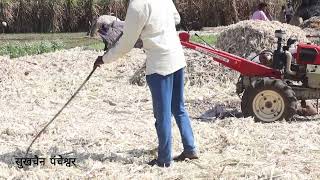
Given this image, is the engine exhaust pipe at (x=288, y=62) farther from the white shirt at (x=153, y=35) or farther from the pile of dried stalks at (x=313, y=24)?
the pile of dried stalks at (x=313, y=24)

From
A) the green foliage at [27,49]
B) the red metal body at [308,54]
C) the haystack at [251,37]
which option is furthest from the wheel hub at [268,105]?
the green foliage at [27,49]

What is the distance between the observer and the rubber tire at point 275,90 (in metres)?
8.22

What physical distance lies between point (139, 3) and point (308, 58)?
133 inches

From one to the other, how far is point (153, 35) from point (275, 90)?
2.85 m

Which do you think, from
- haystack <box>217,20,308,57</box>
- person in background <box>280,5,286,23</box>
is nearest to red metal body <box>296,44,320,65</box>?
haystack <box>217,20,308,57</box>

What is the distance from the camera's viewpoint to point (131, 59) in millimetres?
13016

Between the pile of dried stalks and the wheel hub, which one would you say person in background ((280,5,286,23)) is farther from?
the wheel hub

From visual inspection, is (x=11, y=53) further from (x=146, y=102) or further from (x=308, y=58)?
(x=308, y=58)

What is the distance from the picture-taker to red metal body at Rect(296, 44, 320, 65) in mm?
8367

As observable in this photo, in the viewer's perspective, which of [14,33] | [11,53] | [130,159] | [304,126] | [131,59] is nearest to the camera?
[130,159]

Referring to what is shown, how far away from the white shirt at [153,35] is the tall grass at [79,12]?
24.2 meters

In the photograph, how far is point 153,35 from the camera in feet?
19.3

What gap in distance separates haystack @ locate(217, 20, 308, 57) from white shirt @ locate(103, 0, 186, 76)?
6.86 m

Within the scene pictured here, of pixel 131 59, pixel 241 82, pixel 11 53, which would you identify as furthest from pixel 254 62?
pixel 11 53
